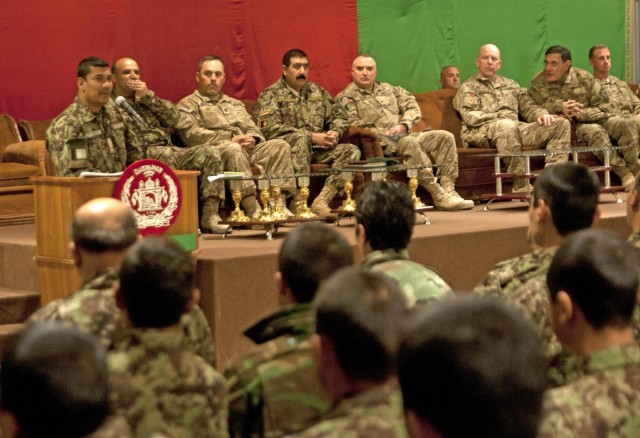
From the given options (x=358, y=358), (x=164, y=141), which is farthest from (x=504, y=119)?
(x=358, y=358)

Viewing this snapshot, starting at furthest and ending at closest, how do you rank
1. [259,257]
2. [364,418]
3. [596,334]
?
1. [259,257]
2. [596,334]
3. [364,418]

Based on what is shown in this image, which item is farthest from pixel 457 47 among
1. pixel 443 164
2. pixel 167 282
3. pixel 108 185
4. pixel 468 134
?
pixel 167 282

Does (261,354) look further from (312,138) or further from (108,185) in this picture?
(312,138)

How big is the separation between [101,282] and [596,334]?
52.6 inches

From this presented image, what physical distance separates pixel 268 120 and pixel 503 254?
1986 millimetres

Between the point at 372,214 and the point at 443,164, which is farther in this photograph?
the point at 443,164

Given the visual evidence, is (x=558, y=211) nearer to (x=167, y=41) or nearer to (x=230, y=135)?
(x=230, y=135)

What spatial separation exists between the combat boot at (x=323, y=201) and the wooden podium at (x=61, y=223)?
6.82 ft

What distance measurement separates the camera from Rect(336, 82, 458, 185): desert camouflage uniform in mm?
7402

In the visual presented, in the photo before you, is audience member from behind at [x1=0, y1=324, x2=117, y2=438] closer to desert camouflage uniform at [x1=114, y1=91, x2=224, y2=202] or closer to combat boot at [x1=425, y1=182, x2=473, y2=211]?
desert camouflage uniform at [x1=114, y1=91, x2=224, y2=202]

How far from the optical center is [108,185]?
4.64 metres

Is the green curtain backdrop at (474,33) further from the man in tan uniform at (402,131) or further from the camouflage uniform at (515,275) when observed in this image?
the camouflage uniform at (515,275)

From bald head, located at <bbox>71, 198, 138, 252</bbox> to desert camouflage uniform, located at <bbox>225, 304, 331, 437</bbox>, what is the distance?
0.78 meters

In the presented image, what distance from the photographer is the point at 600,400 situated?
1.62 m
